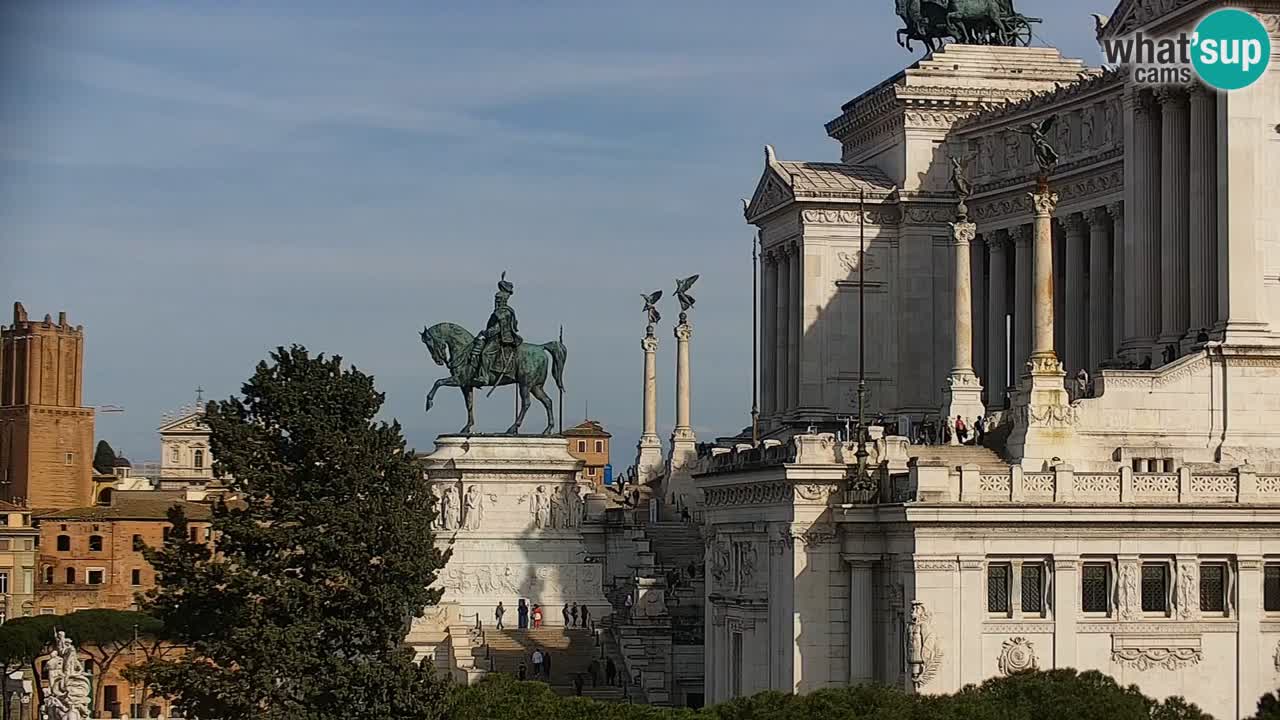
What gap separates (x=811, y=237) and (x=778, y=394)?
6.94 m

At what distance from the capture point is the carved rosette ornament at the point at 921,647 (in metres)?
65.9

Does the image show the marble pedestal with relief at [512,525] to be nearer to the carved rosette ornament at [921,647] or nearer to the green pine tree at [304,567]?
the green pine tree at [304,567]

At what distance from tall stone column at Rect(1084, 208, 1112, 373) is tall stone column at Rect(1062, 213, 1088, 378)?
1.51 metres

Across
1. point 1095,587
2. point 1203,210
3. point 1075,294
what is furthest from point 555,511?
point 1095,587

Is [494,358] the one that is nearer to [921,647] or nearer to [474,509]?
[474,509]

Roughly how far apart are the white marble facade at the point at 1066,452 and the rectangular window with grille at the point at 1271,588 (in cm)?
5

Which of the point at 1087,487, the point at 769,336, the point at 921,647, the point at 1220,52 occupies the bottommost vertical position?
the point at 921,647

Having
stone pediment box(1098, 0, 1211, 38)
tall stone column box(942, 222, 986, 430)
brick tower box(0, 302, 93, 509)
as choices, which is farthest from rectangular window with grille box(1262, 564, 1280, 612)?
brick tower box(0, 302, 93, 509)

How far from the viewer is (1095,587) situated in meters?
67.4

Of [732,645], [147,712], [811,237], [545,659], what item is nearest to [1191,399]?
[732,645]

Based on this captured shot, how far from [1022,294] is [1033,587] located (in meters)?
34.6

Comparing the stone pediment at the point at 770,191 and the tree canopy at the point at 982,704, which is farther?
the stone pediment at the point at 770,191

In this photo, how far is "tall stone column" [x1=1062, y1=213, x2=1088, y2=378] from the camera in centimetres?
9744

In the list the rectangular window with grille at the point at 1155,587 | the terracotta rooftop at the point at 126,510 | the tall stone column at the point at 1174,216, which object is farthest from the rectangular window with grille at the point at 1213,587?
the terracotta rooftop at the point at 126,510
